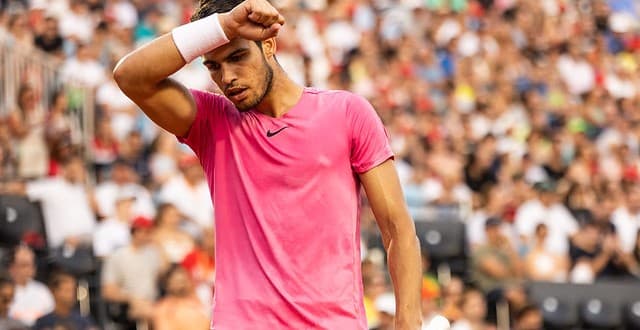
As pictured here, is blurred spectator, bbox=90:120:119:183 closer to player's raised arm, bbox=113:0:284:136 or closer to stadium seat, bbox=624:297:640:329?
stadium seat, bbox=624:297:640:329

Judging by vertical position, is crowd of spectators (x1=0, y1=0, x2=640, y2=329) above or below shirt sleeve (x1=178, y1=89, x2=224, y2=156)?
below

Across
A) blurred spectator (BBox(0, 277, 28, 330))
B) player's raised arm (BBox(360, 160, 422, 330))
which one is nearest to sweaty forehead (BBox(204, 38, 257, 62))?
player's raised arm (BBox(360, 160, 422, 330))

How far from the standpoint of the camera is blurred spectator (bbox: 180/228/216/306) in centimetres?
1191

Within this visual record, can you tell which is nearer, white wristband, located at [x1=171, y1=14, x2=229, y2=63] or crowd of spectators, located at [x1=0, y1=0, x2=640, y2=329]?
white wristband, located at [x1=171, y1=14, x2=229, y2=63]

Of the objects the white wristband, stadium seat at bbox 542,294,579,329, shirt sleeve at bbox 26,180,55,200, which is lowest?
stadium seat at bbox 542,294,579,329

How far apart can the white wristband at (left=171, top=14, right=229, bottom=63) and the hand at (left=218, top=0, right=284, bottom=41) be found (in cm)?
3

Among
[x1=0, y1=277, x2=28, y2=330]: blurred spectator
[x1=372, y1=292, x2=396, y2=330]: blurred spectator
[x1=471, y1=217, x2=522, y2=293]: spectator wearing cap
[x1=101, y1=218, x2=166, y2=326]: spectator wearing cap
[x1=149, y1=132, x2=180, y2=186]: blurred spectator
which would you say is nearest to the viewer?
[x1=0, y1=277, x2=28, y2=330]: blurred spectator

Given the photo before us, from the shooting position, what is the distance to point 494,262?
1402cm

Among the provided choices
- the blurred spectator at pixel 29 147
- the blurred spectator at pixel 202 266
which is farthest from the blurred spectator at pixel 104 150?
the blurred spectator at pixel 202 266

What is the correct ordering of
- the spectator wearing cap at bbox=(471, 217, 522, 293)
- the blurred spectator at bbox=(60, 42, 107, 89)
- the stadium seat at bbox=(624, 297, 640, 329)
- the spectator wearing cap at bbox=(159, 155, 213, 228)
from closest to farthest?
the spectator wearing cap at bbox=(159, 155, 213, 228) < the stadium seat at bbox=(624, 297, 640, 329) < the spectator wearing cap at bbox=(471, 217, 522, 293) < the blurred spectator at bbox=(60, 42, 107, 89)

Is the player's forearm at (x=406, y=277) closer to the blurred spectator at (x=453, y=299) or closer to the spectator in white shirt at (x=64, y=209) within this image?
the blurred spectator at (x=453, y=299)

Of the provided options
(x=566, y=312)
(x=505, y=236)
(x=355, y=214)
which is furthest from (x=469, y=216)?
(x=355, y=214)

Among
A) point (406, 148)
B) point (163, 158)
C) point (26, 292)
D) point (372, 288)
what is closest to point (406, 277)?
point (372, 288)

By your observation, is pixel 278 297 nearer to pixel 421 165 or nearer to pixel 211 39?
pixel 211 39
